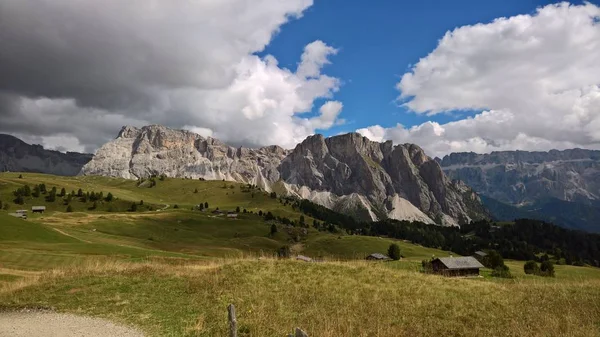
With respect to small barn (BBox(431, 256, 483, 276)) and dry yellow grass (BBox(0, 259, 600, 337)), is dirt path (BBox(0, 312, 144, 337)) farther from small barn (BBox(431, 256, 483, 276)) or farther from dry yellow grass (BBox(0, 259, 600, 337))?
small barn (BBox(431, 256, 483, 276))

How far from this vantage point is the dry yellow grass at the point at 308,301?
690 inches

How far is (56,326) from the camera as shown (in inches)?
720

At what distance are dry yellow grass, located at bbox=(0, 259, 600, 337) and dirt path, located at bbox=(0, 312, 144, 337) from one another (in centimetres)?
101

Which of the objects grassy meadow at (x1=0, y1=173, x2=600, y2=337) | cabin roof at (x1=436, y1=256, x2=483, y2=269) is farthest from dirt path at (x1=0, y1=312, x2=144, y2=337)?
cabin roof at (x1=436, y1=256, x2=483, y2=269)

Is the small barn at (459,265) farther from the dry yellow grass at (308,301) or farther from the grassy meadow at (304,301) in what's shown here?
the dry yellow grass at (308,301)

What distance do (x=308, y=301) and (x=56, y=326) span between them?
12700 mm

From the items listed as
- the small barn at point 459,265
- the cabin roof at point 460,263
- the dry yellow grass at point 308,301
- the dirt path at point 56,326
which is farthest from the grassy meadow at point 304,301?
the cabin roof at point 460,263

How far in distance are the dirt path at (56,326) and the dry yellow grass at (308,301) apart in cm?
101

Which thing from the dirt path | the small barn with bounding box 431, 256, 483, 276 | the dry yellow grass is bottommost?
the small barn with bounding box 431, 256, 483, 276

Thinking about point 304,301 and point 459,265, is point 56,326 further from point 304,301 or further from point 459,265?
point 459,265

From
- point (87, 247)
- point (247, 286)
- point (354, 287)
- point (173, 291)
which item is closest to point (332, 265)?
point (354, 287)

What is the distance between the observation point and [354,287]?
26.3 m

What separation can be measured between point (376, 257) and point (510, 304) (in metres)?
117

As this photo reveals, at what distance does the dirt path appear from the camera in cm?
1719
